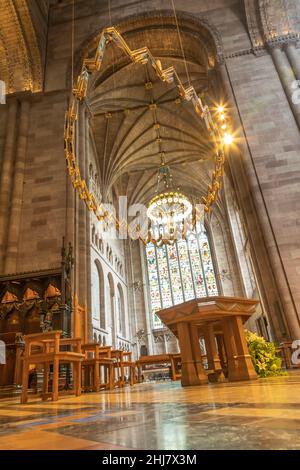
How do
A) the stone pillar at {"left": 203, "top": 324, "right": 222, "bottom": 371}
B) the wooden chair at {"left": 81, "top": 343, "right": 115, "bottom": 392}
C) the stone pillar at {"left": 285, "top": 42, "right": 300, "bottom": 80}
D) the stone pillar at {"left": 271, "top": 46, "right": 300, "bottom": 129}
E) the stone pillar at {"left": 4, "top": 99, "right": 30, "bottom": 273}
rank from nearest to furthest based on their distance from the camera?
1. the stone pillar at {"left": 203, "top": 324, "right": 222, "bottom": 371}
2. the wooden chair at {"left": 81, "top": 343, "right": 115, "bottom": 392}
3. the stone pillar at {"left": 4, "top": 99, "right": 30, "bottom": 273}
4. the stone pillar at {"left": 271, "top": 46, "right": 300, "bottom": 129}
5. the stone pillar at {"left": 285, "top": 42, "right": 300, "bottom": 80}

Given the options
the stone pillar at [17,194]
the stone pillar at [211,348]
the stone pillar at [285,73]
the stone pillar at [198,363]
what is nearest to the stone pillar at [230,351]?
the stone pillar at [198,363]

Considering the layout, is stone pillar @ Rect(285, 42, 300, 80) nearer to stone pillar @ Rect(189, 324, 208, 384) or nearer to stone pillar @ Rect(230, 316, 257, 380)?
stone pillar @ Rect(230, 316, 257, 380)

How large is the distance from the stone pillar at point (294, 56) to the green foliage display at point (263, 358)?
8.30 m

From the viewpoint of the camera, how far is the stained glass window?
2177 cm

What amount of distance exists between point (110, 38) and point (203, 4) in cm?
766

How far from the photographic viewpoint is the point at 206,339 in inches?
199

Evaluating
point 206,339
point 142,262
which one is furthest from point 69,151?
point 142,262

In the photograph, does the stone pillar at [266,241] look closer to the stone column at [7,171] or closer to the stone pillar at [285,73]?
the stone pillar at [285,73]

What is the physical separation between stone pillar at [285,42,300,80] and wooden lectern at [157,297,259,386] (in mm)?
8476

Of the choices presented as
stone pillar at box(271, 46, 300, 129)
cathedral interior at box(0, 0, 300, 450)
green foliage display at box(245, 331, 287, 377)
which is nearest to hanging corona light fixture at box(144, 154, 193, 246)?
cathedral interior at box(0, 0, 300, 450)

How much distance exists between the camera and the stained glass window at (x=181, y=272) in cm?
2177

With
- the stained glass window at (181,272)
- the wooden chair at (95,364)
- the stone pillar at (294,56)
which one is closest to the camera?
the wooden chair at (95,364)

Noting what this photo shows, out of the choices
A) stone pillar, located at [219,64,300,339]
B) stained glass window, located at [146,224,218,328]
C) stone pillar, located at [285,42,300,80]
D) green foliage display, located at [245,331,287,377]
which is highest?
stone pillar, located at [285,42,300,80]
